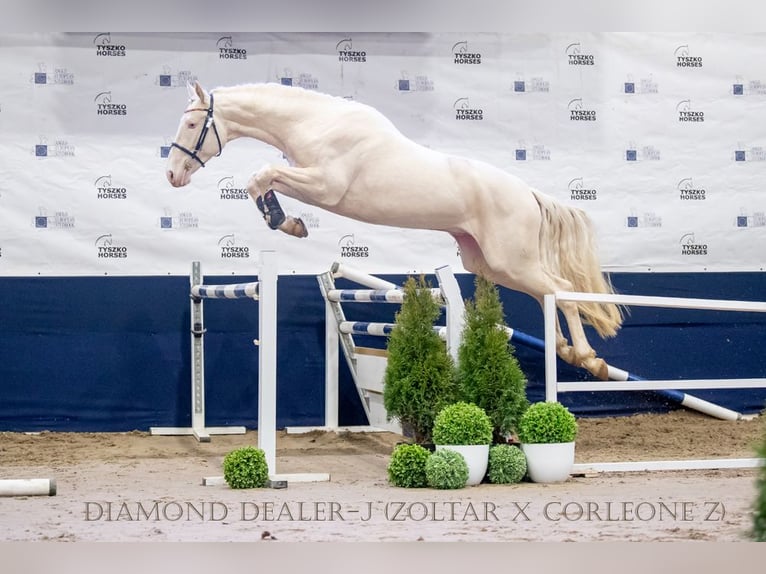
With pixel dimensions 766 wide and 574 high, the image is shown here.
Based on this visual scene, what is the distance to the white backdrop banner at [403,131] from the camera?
5105 mm

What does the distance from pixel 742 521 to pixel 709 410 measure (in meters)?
2.62

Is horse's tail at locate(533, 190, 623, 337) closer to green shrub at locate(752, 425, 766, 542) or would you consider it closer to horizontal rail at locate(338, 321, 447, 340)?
horizontal rail at locate(338, 321, 447, 340)

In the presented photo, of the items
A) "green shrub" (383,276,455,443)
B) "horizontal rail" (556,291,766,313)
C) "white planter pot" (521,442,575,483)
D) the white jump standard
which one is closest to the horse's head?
the white jump standard

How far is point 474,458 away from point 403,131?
205 centimetres

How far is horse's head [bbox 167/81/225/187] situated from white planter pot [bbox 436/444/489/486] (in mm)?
2091

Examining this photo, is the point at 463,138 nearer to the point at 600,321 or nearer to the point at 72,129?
the point at 600,321

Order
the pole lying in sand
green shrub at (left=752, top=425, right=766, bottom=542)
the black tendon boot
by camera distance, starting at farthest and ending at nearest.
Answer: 1. the black tendon boot
2. the pole lying in sand
3. green shrub at (left=752, top=425, right=766, bottom=542)

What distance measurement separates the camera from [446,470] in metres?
3.68

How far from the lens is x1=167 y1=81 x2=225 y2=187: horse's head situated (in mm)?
5000

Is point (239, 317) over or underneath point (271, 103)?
underneath

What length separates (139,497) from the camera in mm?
3525

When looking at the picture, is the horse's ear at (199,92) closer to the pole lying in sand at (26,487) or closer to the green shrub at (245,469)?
the green shrub at (245,469)

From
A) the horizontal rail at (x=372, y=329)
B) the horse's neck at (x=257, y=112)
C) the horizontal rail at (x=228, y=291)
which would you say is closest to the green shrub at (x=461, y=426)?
the horizontal rail at (x=372, y=329)
